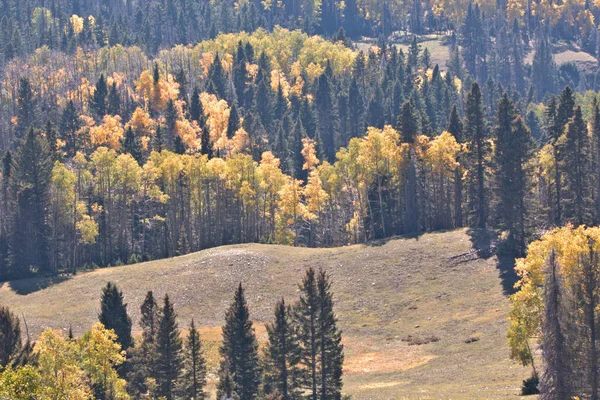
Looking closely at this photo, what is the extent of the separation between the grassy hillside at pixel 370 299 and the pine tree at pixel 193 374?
42.8 ft

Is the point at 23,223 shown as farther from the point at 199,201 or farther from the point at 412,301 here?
the point at 412,301

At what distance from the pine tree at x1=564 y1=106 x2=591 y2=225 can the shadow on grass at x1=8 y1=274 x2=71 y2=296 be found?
6811 cm

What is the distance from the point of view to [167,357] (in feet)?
295

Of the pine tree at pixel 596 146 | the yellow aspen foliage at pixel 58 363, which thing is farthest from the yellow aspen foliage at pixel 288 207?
the yellow aspen foliage at pixel 58 363

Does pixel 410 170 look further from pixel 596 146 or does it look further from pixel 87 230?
pixel 87 230

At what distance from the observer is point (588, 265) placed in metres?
75.4

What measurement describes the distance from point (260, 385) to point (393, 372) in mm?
14333

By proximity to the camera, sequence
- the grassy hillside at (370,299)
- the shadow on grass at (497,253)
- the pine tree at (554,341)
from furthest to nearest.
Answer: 1. the shadow on grass at (497,253)
2. the grassy hillside at (370,299)
3. the pine tree at (554,341)

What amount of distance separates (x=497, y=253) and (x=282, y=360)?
151 feet

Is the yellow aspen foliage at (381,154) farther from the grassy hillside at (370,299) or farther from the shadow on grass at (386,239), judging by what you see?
the grassy hillside at (370,299)

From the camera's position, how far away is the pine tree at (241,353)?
299 feet

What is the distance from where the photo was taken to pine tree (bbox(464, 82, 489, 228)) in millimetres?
141625

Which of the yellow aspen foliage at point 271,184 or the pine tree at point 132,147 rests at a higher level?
the pine tree at point 132,147

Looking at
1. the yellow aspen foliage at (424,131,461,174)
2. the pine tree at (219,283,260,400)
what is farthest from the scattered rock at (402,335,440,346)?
the yellow aspen foliage at (424,131,461,174)
